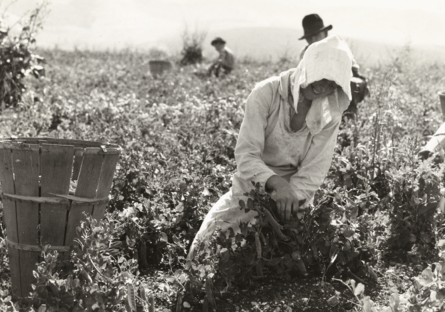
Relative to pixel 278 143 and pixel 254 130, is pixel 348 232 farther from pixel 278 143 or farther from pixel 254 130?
pixel 254 130

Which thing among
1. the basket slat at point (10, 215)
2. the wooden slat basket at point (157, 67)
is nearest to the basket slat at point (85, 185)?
the basket slat at point (10, 215)

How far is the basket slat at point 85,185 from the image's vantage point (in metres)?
2.72

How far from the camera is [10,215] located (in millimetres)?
2826

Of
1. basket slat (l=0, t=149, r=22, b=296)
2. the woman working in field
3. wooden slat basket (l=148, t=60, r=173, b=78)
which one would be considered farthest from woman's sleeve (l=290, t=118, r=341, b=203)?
wooden slat basket (l=148, t=60, r=173, b=78)

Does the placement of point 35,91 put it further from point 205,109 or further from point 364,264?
point 364,264

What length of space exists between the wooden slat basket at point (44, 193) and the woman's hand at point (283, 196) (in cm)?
77

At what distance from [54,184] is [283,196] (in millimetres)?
1067

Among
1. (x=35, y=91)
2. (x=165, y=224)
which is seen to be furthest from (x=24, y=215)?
(x=35, y=91)

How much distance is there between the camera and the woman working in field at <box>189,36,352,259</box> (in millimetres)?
2746

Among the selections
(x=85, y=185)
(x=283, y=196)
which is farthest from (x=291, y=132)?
(x=85, y=185)

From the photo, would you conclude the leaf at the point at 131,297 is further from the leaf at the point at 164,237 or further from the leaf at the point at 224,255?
the leaf at the point at 164,237

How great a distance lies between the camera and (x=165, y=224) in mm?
3375

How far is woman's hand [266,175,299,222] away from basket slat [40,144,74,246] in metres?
0.96

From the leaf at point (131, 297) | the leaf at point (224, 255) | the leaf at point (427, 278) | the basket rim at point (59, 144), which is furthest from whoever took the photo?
the leaf at point (224, 255)
